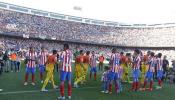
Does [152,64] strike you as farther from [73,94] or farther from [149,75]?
[73,94]

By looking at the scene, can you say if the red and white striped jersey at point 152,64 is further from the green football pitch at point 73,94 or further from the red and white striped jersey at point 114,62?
the red and white striped jersey at point 114,62

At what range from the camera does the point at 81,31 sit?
77.4 metres

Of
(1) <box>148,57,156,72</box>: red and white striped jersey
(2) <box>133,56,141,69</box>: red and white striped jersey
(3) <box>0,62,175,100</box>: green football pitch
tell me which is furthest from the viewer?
(1) <box>148,57,156,72</box>: red and white striped jersey

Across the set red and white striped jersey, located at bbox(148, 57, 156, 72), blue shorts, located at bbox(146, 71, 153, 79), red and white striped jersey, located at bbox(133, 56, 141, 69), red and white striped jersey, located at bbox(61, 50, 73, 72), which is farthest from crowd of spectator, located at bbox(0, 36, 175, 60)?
red and white striped jersey, located at bbox(61, 50, 73, 72)

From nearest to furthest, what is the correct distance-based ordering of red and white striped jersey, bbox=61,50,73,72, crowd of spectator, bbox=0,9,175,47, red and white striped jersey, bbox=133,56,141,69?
1. red and white striped jersey, bbox=61,50,73,72
2. red and white striped jersey, bbox=133,56,141,69
3. crowd of spectator, bbox=0,9,175,47

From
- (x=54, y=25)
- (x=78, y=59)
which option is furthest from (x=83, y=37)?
(x=78, y=59)

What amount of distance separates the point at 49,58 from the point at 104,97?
381 centimetres

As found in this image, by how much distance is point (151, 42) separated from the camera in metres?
79.8

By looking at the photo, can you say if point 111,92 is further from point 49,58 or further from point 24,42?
point 24,42

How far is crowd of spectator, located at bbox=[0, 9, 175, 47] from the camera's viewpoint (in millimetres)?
66375

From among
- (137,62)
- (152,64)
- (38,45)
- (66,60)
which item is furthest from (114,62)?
(38,45)

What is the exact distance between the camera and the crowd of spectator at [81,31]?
6638cm

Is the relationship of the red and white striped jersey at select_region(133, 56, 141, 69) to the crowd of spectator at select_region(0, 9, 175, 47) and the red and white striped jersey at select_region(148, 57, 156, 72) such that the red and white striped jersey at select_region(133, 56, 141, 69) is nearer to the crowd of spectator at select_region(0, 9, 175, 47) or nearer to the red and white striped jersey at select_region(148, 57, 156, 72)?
the red and white striped jersey at select_region(148, 57, 156, 72)

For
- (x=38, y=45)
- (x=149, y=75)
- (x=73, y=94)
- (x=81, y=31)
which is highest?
(x=81, y=31)
